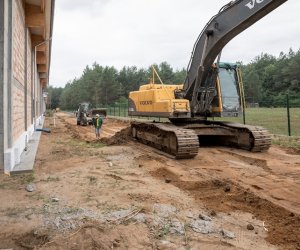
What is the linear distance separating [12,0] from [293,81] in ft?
255

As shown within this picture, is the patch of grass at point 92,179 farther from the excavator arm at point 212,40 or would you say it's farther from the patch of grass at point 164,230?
the excavator arm at point 212,40

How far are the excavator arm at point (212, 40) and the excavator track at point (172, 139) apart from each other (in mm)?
1202

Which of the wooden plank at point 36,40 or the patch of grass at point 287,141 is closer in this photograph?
the patch of grass at point 287,141

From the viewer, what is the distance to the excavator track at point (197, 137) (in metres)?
9.00

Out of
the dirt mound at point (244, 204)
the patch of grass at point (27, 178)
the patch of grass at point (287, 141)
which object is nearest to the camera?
the dirt mound at point (244, 204)

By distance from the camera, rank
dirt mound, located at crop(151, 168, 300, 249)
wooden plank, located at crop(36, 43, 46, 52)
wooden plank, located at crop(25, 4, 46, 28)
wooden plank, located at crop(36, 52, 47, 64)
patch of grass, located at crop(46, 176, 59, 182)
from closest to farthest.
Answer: dirt mound, located at crop(151, 168, 300, 249), patch of grass, located at crop(46, 176, 59, 182), wooden plank, located at crop(25, 4, 46, 28), wooden plank, located at crop(36, 43, 46, 52), wooden plank, located at crop(36, 52, 47, 64)

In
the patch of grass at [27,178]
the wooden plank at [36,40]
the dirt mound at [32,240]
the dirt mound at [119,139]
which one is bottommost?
the dirt mound at [32,240]

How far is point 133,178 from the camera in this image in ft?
22.6

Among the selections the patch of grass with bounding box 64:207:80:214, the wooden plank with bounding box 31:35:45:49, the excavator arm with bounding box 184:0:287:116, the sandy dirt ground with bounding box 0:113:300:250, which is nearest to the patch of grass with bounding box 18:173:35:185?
the sandy dirt ground with bounding box 0:113:300:250

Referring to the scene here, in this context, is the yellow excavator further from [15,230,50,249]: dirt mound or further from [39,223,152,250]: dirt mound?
[15,230,50,249]: dirt mound

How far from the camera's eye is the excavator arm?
25.7 ft

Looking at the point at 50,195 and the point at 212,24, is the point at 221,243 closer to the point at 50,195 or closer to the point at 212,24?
the point at 50,195

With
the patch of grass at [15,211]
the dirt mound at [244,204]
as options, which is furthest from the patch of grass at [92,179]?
the patch of grass at [15,211]

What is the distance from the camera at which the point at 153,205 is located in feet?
16.6
